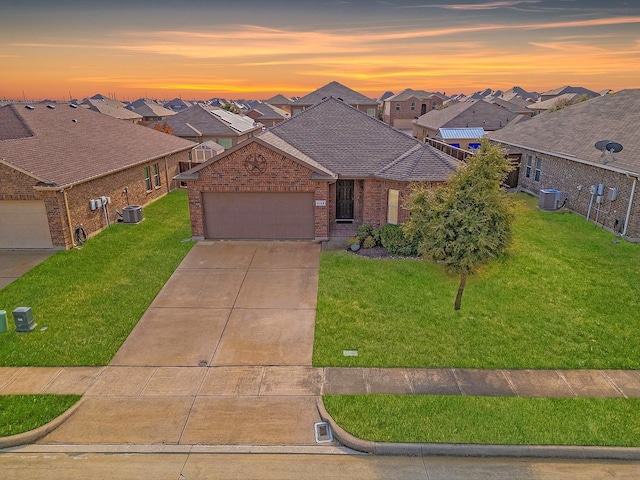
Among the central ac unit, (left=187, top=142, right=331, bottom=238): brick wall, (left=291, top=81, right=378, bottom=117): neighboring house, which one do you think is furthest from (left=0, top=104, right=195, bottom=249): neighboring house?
(left=291, top=81, right=378, bottom=117): neighboring house

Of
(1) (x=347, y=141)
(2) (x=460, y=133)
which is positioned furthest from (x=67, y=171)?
(2) (x=460, y=133)

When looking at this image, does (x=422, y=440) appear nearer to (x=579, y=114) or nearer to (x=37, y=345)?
(x=37, y=345)

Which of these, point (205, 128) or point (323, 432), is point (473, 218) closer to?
point (323, 432)

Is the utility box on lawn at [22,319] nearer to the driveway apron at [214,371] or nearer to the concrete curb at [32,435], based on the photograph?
the driveway apron at [214,371]

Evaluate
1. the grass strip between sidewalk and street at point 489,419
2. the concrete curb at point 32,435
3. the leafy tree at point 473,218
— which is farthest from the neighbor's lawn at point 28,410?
the leafy tree at point 473,218

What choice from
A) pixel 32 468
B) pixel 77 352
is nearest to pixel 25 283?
pixel 77 352

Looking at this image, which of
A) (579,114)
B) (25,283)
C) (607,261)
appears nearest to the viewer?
(25,283)
